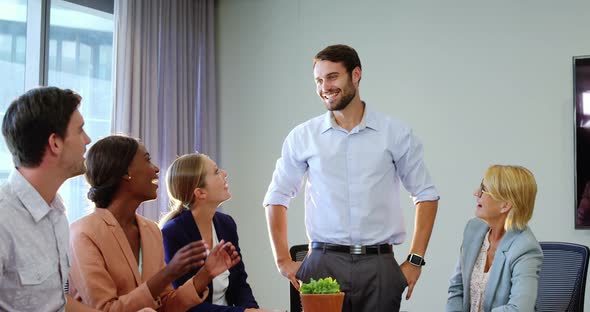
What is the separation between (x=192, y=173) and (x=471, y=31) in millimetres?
2339

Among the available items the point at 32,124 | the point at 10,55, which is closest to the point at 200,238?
the point at 32,124

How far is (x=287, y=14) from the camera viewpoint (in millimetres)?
5246

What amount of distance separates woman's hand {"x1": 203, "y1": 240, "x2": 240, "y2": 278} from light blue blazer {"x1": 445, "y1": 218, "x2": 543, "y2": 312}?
3.46 ft

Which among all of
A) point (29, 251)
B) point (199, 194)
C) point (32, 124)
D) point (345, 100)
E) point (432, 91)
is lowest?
point (29, 251)

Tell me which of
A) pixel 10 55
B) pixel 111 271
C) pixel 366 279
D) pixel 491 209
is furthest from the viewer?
pixel 10 55

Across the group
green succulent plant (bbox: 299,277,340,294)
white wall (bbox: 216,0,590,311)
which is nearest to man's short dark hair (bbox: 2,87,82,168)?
green succulent plant (bbox: 299,277,340,294)

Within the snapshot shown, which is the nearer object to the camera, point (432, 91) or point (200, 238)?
point (200, 238)

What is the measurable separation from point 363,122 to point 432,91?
190cm

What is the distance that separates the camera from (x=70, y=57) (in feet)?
14.5

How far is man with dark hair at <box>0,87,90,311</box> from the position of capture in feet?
5.91

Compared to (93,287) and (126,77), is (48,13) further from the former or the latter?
(93,287)

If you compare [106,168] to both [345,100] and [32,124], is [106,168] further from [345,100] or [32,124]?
[345,100]

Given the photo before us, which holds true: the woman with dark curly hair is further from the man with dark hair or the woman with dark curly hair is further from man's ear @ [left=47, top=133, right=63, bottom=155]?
man's ear @ [left=47, top=133, right=63, bottom=155]

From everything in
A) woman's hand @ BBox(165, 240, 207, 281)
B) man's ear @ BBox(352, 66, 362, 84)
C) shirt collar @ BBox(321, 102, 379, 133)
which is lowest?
woman's hand @ BBox(165, 240, 207, 281)
